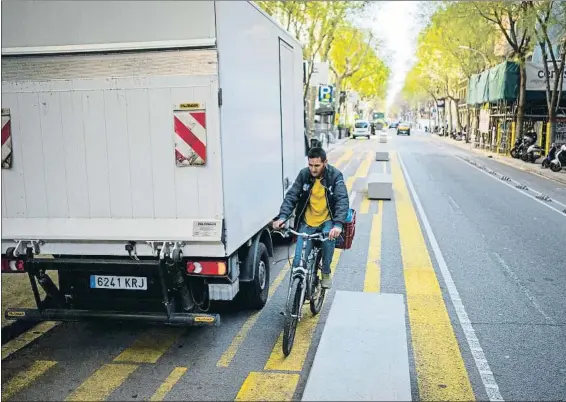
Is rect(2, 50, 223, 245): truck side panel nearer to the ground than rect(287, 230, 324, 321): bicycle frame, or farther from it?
farther from it

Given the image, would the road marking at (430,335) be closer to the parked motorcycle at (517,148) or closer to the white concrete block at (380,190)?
the white concrete block at (380,190)

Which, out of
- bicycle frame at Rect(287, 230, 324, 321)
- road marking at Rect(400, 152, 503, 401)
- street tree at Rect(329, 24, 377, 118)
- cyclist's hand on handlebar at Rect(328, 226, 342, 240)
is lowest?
road marking at Rect(400, 152, 503, 401)

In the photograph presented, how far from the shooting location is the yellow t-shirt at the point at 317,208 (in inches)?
236

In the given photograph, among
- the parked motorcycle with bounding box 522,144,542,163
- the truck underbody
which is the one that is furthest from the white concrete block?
→ the parked motorcycle with bounding box 522,144,542,163

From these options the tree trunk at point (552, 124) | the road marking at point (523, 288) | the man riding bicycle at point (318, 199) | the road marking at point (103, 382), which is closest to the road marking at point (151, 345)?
the road marking at point (103, 382)

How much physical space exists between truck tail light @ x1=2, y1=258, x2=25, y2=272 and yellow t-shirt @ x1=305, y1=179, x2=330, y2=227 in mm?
2791

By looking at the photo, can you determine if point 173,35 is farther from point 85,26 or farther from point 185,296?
point 185,296

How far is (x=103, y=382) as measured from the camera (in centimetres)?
482

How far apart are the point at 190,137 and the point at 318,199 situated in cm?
172

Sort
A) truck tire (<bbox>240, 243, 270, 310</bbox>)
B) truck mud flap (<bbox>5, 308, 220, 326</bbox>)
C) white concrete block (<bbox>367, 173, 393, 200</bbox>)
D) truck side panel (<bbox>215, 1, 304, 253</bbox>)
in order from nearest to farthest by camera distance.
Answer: truck side panel (<bbox>215, 1, 304, 253</bbox>)
truck mud flap (<bbox>5, 308, 220, 326</bbox>)
truck tire (<bbox>240, 243, 270, 310</bbox>)
white concrete block (<bbox>367, 173, 393, 200</bbox>)

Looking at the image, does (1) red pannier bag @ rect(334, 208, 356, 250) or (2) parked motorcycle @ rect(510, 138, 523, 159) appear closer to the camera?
(1) red pannier bag @ rect(334, 208, 356, 250)

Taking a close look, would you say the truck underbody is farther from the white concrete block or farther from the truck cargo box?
the white concrete block

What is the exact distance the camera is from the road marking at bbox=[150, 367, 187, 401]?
179 inches

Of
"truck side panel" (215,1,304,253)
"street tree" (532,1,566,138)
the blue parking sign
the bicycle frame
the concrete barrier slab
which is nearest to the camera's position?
the concrete barrier slab
